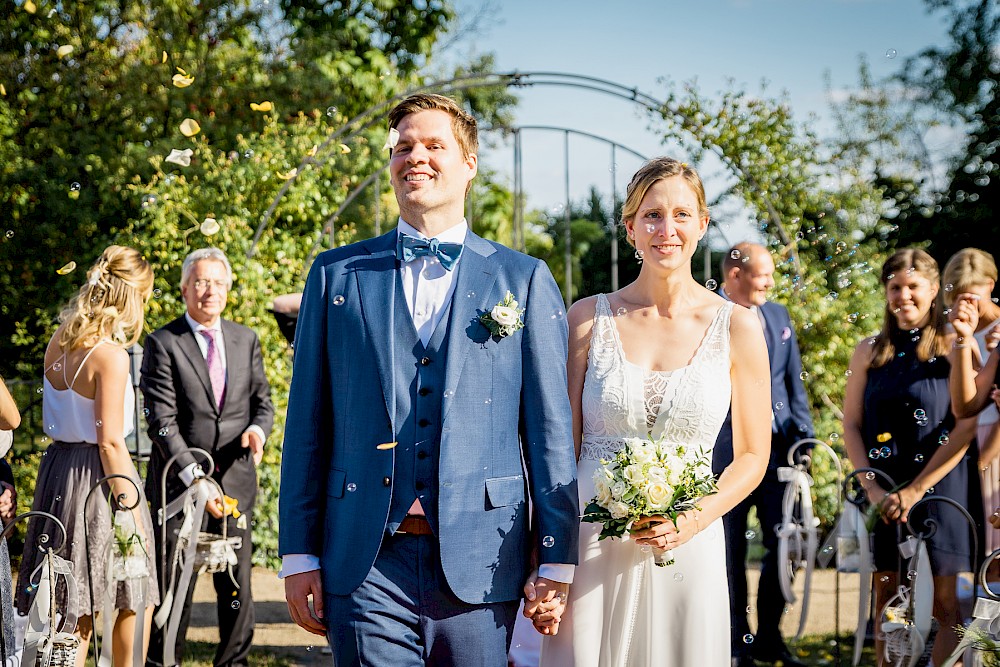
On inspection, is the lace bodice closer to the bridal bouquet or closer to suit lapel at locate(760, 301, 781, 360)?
the bridal bouquet

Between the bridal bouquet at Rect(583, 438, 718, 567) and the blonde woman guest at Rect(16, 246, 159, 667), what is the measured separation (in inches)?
94.8

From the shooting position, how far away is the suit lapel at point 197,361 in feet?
16.8

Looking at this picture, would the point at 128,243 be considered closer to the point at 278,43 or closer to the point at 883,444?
the point at 278,43

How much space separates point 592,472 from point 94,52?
9.97m

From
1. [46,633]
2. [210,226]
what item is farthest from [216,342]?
[210,226]

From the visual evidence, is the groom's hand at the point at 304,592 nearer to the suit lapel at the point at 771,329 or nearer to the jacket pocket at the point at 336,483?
the jacket pocket at the point at 336,483

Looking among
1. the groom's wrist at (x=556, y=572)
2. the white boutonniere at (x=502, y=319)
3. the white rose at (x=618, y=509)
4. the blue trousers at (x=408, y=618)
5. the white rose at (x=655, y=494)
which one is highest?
the white boutonniere at (x=502, y=319)

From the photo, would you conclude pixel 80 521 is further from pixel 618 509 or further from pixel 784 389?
pixel 784 389

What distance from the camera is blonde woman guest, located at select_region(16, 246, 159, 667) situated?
14.4ft

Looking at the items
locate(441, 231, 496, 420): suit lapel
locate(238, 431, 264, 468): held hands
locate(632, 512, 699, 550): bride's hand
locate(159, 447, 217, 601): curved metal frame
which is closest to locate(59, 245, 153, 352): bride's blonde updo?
locate(159, 447, 217, 601): curved metal frame

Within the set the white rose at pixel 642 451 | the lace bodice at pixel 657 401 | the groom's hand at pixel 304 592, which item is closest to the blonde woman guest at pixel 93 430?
the groom's hand at pixel 304 592

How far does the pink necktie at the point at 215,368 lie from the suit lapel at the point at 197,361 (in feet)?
0.18

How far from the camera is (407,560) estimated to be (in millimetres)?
2525

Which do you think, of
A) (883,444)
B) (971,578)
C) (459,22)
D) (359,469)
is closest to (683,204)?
(359,469)
